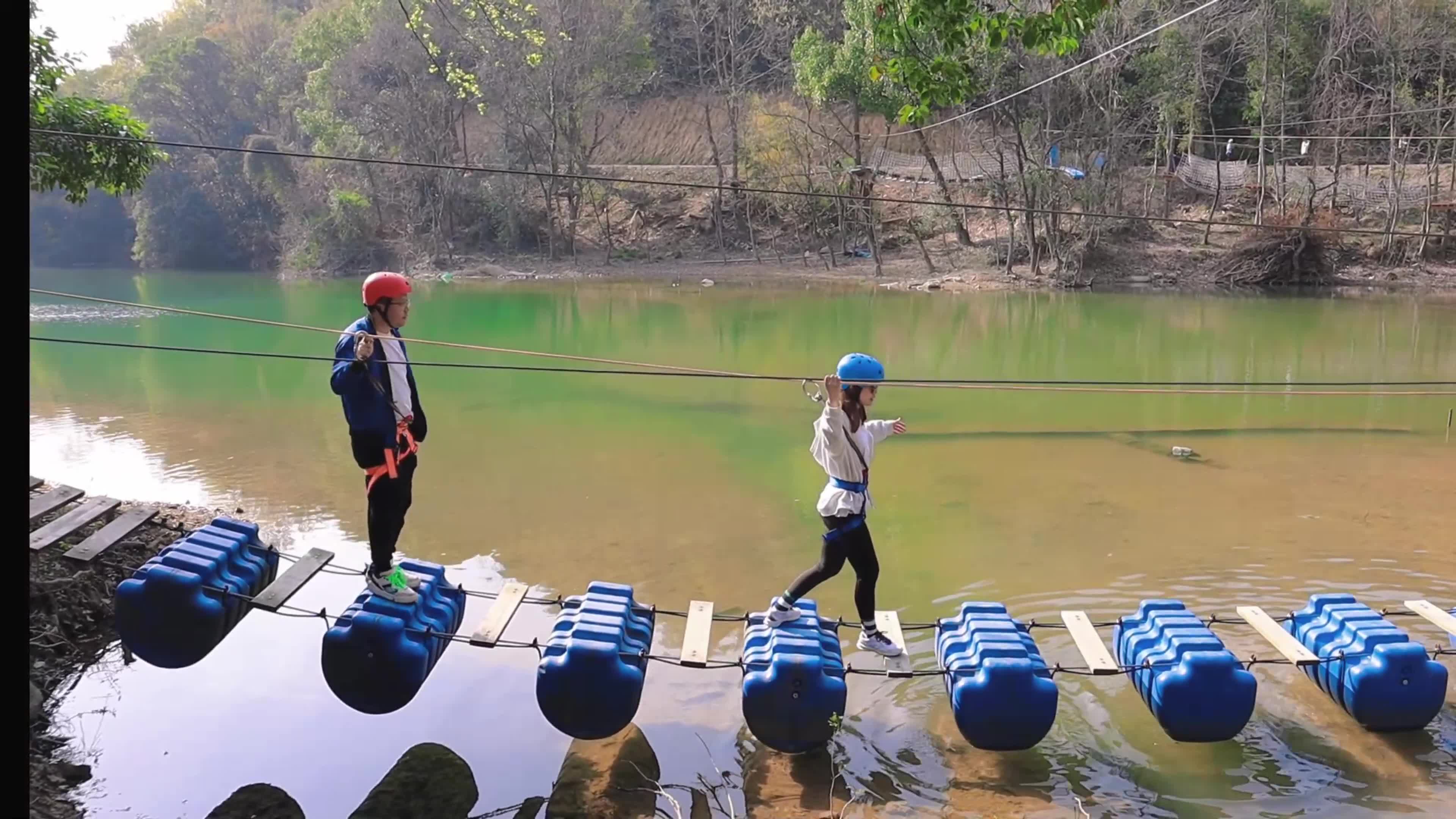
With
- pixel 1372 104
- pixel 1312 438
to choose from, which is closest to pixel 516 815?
pixel 1312 438

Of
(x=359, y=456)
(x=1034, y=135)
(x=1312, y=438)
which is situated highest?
(x=1034, y=135)

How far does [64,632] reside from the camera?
5379mm

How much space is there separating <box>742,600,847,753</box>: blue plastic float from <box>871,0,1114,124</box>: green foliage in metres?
2.65

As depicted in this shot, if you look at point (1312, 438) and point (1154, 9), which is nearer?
point (1312, 438)

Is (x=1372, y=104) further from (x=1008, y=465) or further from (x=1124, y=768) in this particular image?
(x=1124, y=768)

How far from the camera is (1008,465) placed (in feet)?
33.5

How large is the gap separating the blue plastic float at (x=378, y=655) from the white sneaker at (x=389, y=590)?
0.08ft

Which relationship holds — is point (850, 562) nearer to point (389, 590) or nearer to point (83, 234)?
point (389, 590)

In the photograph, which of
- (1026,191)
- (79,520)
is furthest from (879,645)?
(1026,191)

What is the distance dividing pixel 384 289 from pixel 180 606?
1594 millimetres

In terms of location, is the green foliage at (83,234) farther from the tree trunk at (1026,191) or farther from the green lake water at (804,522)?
the tree trunk at (1026,191)

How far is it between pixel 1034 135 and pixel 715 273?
34.3ft

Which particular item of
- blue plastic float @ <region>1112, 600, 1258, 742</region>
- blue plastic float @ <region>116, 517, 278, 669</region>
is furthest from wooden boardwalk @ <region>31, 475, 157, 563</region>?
blue plastic float @ <region>1112, 600, 1258, 742</region>

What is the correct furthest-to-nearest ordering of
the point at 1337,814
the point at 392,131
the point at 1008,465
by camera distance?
the point at 392,131 < the point at 1008,465 < the point at 1337,814
